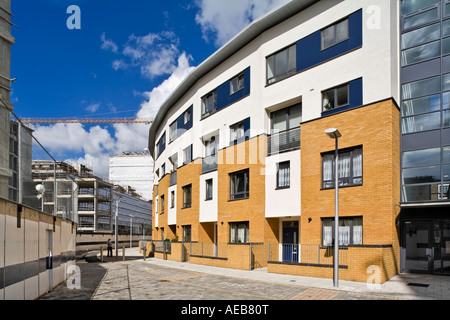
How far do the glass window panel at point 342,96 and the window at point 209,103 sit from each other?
11091 mm

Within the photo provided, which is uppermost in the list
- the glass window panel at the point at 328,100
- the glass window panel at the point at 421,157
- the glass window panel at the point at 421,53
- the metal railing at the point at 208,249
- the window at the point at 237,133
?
the glass window panel at the point at 421,53

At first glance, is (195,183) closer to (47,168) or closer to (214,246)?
(214,246)

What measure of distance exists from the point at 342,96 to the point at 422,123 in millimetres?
3724

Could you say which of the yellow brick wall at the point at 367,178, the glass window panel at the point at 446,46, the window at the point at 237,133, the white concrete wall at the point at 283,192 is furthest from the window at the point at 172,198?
the glass window panel at the point at 446,46

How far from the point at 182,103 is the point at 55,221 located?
835 inches

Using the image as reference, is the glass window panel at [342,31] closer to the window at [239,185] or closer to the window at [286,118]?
the window at [286,118]

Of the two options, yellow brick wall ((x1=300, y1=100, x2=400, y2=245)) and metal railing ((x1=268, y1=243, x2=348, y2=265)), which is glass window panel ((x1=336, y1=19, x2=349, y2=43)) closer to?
yellow brick wall ((x1=300, y1=100, x2=400, y2=245))

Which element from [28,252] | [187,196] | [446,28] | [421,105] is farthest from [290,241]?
[28,252]

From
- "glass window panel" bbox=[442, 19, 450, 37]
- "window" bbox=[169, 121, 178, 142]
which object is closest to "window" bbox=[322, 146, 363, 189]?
"glass window panel" bbox=[442, 19, 450, 37]

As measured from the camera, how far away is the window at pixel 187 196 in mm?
29766

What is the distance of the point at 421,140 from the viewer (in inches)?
632

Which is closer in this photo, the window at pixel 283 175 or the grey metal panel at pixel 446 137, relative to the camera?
the grey metal panel at pixel 446 137

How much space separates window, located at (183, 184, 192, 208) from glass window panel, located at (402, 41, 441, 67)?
18427 mm

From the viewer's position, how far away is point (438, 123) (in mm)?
15758
